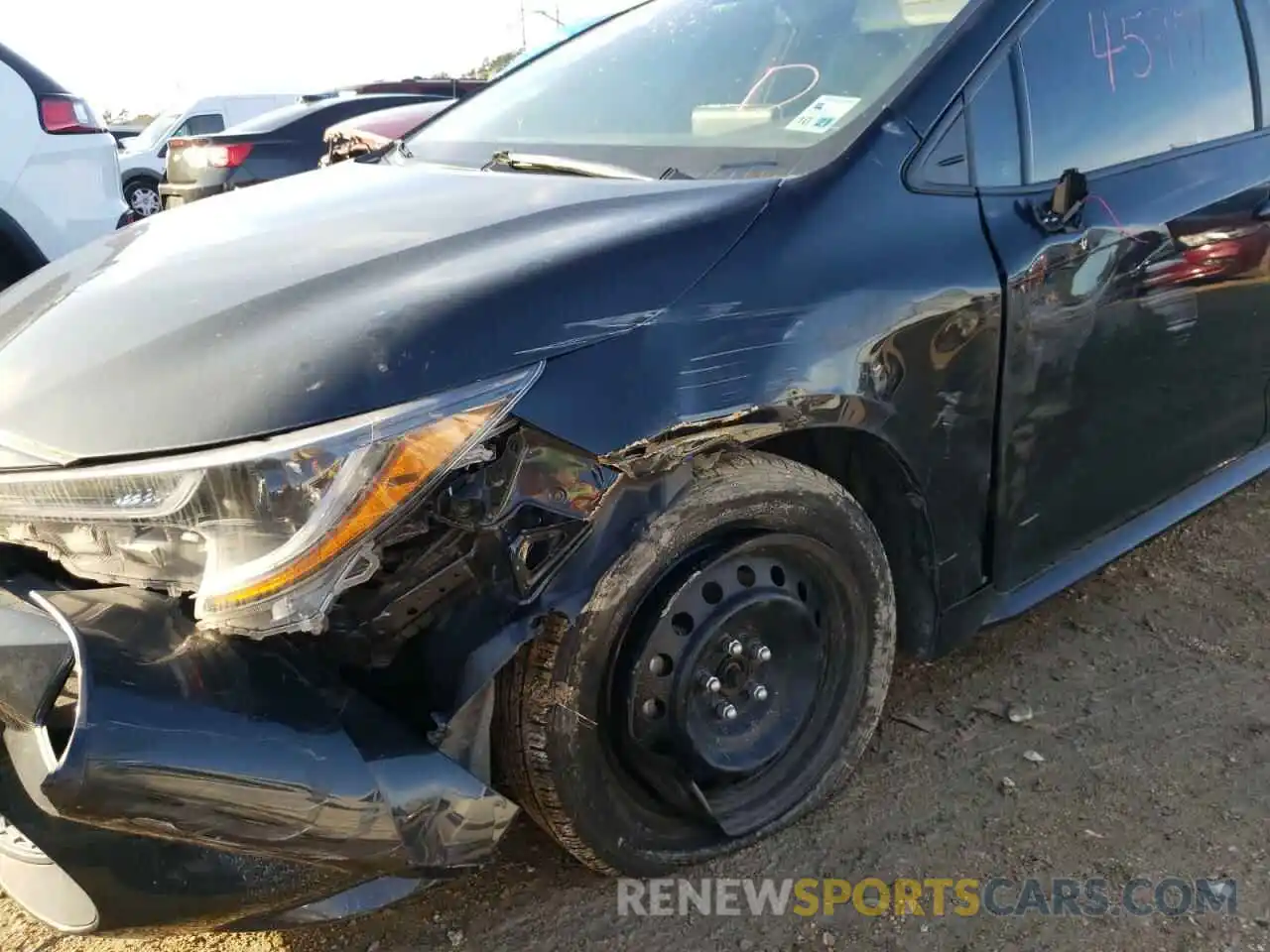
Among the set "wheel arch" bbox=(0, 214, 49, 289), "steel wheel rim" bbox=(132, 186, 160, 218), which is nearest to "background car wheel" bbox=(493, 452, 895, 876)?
"wheel arch" bbox=(0, 214, 49, 289)

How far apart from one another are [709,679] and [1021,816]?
812 millimetres

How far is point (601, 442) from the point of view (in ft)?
5.13

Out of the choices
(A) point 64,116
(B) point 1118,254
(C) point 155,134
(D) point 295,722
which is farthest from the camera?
(C) point 155,134

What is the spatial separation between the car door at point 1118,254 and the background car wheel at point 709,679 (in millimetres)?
457

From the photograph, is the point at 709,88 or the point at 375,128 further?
the point at 375,128

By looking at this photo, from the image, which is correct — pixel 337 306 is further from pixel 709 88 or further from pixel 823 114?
pixel 709 88

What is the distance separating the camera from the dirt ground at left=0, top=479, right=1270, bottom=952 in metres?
1.91

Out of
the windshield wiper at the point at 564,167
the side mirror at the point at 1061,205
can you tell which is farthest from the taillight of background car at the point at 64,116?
the side mirror at the point at 1061,205

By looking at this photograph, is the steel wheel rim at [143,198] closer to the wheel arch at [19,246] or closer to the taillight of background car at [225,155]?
the taillight of background car at [225,155]

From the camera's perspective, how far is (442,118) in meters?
3.09

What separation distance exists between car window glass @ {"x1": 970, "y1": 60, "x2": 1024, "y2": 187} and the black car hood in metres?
0.54

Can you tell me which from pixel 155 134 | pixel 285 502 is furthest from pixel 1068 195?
pixel 155 134

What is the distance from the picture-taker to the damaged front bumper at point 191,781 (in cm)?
129

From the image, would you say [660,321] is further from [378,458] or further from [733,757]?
[733,757]
